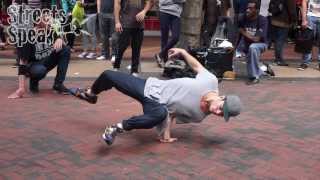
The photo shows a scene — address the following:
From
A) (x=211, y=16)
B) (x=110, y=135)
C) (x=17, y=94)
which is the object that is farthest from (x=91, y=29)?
(x=110, y=135)

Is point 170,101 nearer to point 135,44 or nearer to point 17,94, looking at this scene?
point 17,94

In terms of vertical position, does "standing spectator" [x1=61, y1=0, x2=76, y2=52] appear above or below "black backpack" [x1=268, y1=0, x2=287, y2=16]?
below

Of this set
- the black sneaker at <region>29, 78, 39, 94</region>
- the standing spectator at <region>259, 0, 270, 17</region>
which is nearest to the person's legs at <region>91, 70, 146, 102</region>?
the black sneaker at <region>29, 78, 39, 94</region>

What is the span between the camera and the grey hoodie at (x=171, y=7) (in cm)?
980

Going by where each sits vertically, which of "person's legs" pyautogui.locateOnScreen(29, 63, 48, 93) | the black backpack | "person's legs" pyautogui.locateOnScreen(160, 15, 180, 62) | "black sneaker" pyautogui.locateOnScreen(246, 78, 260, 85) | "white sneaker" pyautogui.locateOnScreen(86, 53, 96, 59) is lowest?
"white sneaker" pyautogui.locateOnScreen(86, 53, 96, 59)

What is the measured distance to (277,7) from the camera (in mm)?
10844

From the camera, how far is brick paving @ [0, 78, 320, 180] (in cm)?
530

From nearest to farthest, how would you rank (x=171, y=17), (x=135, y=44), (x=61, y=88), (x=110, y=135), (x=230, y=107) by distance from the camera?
(x=230, y=107), (x=110, y=135), (x=61, y=88), (x=135, y=44), (x=171, y=17)

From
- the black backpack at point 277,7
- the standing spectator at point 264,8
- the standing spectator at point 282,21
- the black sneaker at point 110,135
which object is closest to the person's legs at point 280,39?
the standing spectator at point 282,21

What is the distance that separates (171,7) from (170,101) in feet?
13.7

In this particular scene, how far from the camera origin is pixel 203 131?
21.7 ft

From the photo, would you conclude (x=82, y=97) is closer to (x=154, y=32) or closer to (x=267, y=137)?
(x=267, y=137)

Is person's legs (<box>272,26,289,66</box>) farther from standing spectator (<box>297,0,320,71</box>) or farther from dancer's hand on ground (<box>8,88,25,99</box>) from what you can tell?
dancer's hand on ground (<box>8,88,25,99</box>)

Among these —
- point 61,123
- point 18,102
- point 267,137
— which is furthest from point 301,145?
point 18,102
